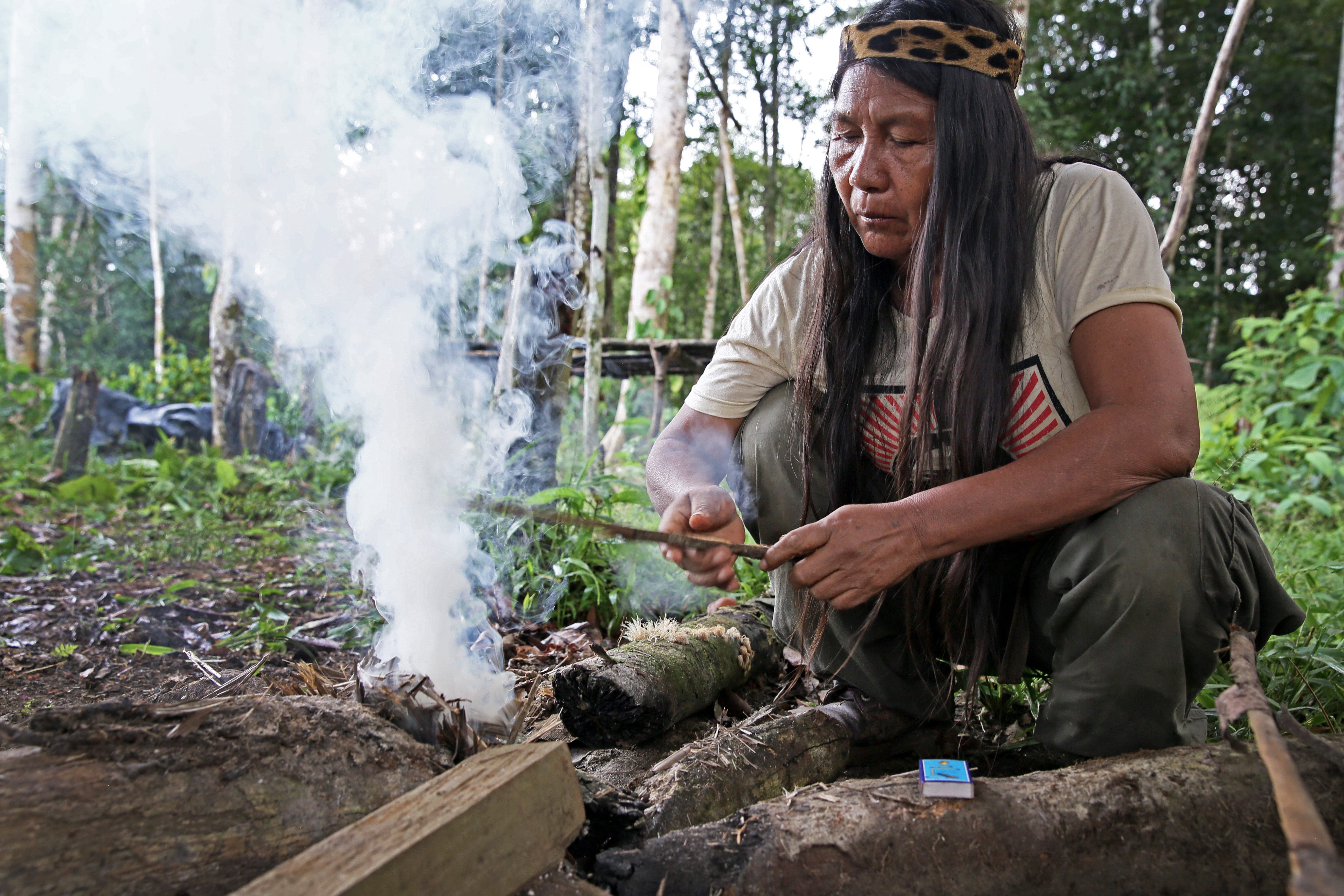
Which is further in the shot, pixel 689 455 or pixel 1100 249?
pixel 689 455

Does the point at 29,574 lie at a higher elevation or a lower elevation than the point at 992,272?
lower

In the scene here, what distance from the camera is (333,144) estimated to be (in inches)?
142

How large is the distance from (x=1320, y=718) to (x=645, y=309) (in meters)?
6.62

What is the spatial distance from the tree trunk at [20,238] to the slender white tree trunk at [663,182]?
669 cm

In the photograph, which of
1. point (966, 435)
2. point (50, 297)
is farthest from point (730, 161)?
point (50, 297)

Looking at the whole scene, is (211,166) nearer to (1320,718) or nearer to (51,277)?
(1320,718)

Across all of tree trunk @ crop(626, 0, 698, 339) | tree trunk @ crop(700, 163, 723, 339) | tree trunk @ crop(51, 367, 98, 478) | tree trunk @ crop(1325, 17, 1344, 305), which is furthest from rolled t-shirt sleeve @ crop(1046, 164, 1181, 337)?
tree trunk @ crop(700, 163, 723, 339)

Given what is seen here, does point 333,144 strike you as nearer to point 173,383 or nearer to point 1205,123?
point 1205,123

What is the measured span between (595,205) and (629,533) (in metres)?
3.03

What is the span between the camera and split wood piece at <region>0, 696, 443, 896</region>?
975 millimetres

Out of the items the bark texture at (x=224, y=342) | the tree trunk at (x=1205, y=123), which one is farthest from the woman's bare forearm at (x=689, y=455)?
the bark texture at (x=224, y=342)

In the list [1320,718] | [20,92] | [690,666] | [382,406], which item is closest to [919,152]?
[690,666]

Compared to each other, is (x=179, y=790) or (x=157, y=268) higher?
(x=157, y=268)

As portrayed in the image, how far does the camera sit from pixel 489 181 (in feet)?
12.5
